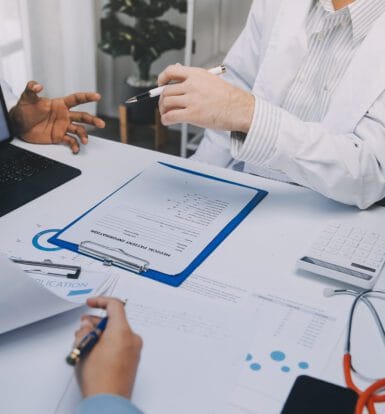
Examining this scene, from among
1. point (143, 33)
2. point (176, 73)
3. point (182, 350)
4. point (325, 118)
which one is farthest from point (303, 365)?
point (143, 33)

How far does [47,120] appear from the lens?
134 centimetres

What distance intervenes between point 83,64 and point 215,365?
7.70ft

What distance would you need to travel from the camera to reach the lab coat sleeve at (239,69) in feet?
4.85

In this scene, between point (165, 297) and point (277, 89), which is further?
point (277, 89)

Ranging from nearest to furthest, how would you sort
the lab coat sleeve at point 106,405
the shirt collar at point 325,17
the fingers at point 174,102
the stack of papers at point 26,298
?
the lab coat sleeve at point 106,405
the stack of papers at point 26,298
the fingers at point 174,102
the shirt collar at point 325,17

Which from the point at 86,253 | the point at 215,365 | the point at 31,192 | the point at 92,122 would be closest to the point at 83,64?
the point at 92,122

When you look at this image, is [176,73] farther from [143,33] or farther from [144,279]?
[143,33]

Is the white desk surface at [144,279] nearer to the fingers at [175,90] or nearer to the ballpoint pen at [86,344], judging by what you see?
the ballpoint pen at [86,344]

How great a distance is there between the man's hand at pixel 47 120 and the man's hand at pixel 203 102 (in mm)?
326

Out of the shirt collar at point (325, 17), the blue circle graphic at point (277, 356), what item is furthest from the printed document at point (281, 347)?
the shirt collar at point (325, 17)

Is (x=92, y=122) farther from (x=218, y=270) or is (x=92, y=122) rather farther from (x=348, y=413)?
(x=348, y=413)

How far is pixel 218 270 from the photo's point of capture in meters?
0.92

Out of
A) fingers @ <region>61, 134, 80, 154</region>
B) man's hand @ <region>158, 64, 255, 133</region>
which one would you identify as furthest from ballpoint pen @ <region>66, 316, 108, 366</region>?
fingers @ <region>61, 134, 80, 154</region>

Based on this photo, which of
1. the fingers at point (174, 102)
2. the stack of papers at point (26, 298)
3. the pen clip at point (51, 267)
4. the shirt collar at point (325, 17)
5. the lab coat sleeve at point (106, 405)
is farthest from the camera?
the shirt collar at point (325, 17)
